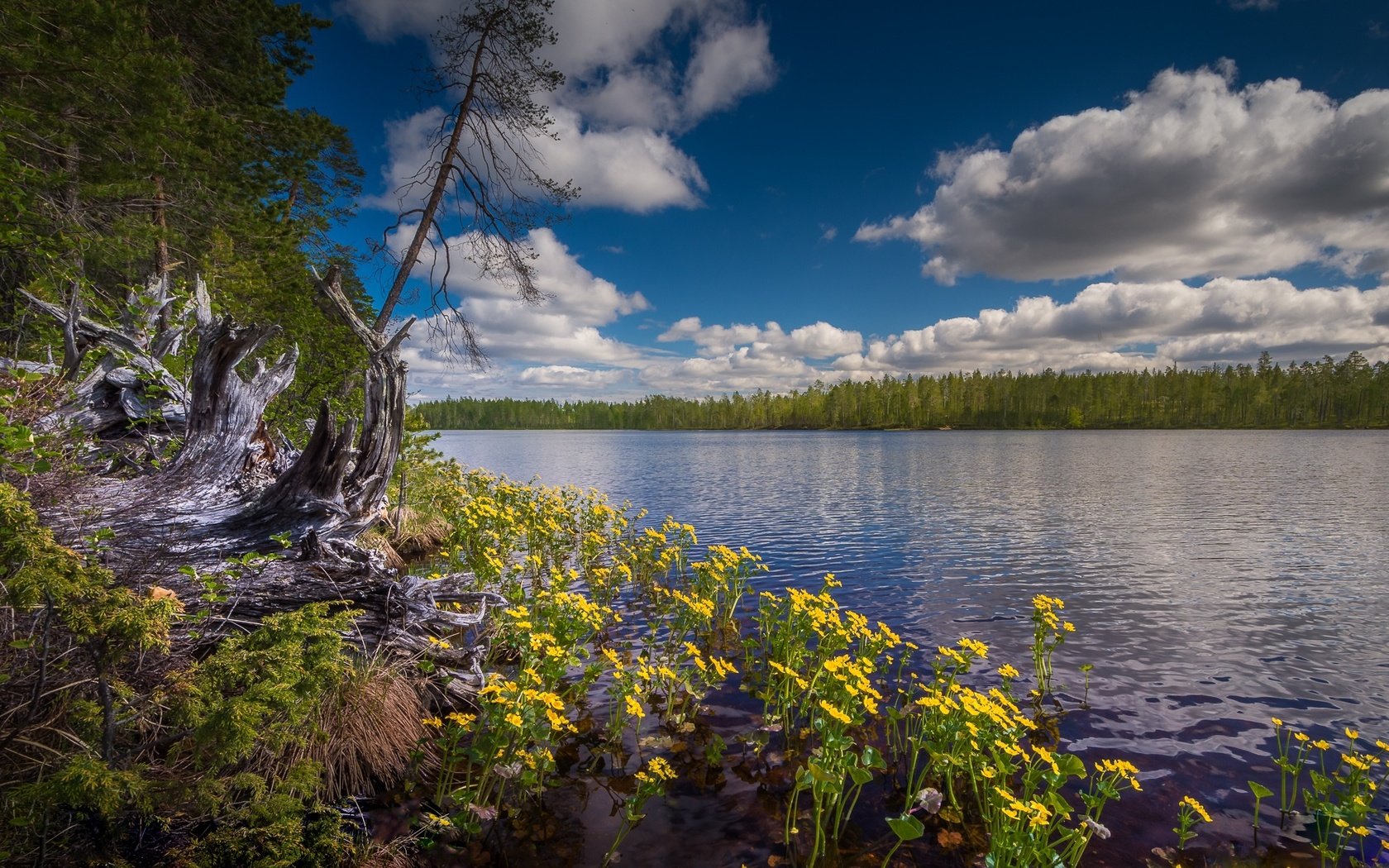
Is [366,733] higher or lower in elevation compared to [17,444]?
lower

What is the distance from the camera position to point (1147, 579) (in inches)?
560

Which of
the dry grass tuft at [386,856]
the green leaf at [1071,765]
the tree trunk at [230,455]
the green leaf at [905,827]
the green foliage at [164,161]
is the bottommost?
the dry grass tuft at [386,856]

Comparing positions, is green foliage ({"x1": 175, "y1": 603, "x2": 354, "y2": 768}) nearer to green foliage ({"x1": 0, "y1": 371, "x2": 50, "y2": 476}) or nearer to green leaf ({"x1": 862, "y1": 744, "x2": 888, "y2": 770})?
green foliage ({"x1": 0, "y1": 371, "x2": 50, "y2": 476})

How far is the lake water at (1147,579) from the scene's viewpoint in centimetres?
738

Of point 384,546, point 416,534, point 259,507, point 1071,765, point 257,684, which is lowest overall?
point 416,534

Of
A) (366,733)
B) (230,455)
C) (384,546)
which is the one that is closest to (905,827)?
(366,733)

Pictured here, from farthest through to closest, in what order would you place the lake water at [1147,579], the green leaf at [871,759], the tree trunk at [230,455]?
the lake water at [1147,579] < the tree trunk at [230,455] < the green leaf at [871,759]

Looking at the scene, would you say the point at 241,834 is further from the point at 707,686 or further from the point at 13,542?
the point at 707,686

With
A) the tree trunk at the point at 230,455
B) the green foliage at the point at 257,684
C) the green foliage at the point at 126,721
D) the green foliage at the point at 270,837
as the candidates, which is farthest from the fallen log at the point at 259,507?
the green foliage at the point at 270,837

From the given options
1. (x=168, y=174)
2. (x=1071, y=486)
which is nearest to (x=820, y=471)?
(x=1071, y=486)

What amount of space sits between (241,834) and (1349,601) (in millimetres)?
19235

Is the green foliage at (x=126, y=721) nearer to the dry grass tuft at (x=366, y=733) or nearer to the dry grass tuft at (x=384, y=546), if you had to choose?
the dry grass tuft at (x=366, y=733)

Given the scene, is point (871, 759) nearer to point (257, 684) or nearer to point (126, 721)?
point (257, 684)

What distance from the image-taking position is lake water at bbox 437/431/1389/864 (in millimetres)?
7383
